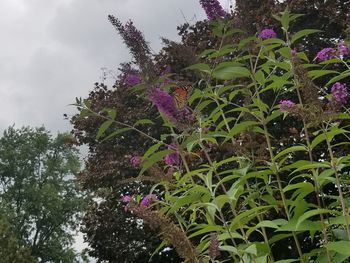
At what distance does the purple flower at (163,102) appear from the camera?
210cm

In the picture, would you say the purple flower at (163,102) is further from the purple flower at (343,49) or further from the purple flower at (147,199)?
the purple flower at (343,49)

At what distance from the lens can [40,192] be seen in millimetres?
32094

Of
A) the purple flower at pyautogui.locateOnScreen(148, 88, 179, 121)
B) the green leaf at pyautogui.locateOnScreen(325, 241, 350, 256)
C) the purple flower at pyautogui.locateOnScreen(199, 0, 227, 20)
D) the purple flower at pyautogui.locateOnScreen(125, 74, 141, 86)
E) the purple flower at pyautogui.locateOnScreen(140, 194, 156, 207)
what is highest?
the purple flower at pyautogui.locateOnScreen(199, 0, 227, 20)

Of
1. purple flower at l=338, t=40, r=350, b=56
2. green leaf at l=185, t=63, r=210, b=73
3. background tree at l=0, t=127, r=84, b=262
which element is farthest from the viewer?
background tree at l=0, t=127, r=84, b=262

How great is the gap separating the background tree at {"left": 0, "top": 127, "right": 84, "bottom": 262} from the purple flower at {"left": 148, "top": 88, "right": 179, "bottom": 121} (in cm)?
2891

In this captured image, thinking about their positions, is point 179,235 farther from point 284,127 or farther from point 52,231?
point 52,231

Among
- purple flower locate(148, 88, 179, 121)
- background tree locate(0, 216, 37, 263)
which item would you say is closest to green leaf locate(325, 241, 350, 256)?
purple flower locate(148, 88, 179, 121)

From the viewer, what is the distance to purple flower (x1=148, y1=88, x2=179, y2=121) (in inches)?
82.8

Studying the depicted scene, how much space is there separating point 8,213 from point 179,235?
3074 centimetres

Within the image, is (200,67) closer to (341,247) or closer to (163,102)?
(163,102)

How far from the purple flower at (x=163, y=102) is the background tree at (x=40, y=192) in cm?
2891

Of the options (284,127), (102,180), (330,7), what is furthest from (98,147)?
(330,7)

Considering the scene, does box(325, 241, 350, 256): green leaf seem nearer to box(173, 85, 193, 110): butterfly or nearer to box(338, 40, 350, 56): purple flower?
box(173, 85, 193, 110): butterfly

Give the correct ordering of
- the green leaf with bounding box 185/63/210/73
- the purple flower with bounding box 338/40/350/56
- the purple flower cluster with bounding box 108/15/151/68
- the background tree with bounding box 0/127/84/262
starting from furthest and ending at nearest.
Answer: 1. the background tree with bounding box 0/127/84/262
2. the purple flower with bounding box 338/40/350/56
3. the green leaf with bounding box 185/63/210/73
4. the purple flower cluster with bounding box 108/15/151/68
